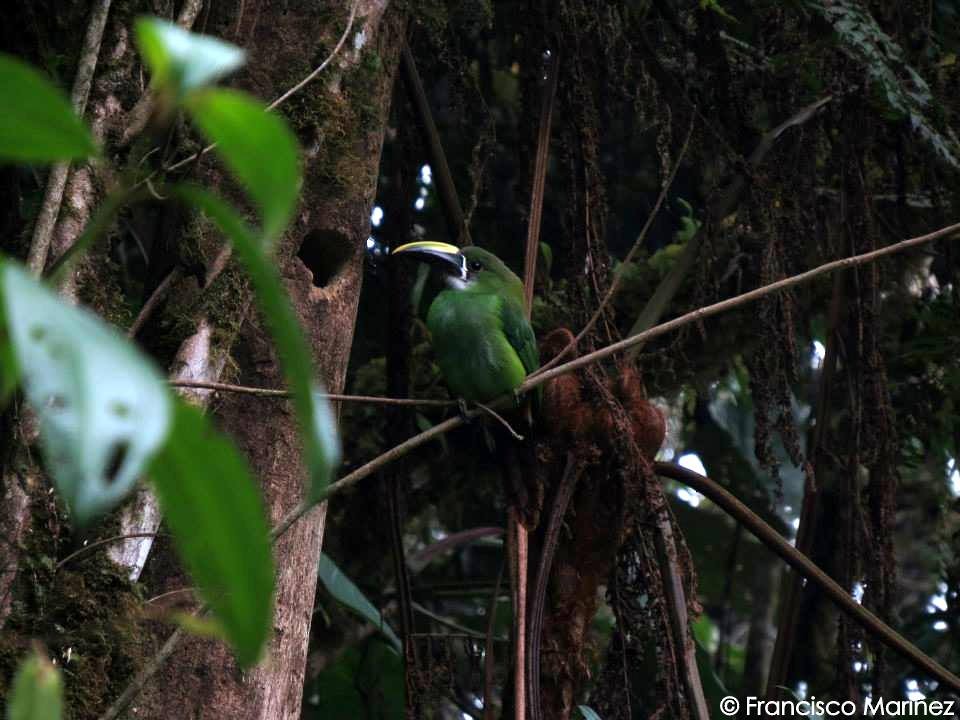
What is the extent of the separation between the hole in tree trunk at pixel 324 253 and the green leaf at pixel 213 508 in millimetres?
1986

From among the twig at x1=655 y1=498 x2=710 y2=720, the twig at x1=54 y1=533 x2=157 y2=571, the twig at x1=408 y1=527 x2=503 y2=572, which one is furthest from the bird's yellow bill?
the twig at x1=54 y1=533 x2=157 y2=571

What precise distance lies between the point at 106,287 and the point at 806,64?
7.67 ft

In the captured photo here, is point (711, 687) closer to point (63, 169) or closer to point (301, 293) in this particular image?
point (301, 293)

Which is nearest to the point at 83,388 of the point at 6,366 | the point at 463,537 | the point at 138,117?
the point at 6,366

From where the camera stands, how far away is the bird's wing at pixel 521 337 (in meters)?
3.77

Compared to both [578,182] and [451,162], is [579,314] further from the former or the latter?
[451,162]

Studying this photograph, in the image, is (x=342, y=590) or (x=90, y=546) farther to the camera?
(x=342, y=590)

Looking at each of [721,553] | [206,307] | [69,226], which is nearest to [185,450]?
[69,226]

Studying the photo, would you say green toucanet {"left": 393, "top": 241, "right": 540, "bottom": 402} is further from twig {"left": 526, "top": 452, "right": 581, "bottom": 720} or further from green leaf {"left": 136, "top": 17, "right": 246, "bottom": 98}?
green leaf {"left": 136, "top": 17, "right": 246, "bottom": 98}

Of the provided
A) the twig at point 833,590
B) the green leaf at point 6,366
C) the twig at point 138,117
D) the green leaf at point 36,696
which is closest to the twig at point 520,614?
the twig at point 833,590

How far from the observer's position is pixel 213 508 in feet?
1.92

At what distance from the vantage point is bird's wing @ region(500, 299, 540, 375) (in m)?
3.77

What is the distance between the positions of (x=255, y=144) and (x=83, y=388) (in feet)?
0.51

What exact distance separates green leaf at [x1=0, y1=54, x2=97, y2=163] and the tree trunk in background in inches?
53.1
